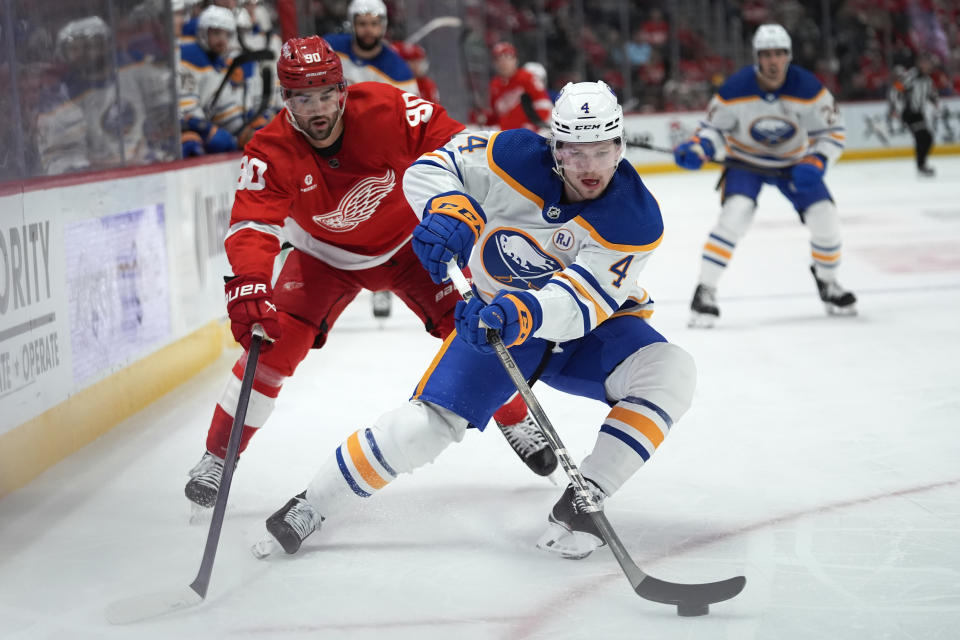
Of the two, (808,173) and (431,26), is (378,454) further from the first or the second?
(431,26)

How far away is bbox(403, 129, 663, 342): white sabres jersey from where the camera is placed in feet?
7.26

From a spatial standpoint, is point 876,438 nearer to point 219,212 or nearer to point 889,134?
point 219,212

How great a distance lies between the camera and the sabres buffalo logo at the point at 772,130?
509 centimetres

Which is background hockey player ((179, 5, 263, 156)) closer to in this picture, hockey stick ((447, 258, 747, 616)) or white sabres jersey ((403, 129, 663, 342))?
white sabres jersey ((403, 129, 663, 342))

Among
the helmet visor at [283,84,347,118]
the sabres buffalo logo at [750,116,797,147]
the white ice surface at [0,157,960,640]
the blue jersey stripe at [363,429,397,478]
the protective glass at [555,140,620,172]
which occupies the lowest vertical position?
the white ice surface at [0,157,960,640]

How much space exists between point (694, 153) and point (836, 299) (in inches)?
36.1

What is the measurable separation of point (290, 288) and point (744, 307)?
3.11 metres

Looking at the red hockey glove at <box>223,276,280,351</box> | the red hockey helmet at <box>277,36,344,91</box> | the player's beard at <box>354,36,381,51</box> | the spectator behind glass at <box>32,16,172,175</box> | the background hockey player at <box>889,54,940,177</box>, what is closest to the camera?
the red hockey glove at <box>223,276,280,351</box>

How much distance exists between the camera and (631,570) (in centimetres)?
205

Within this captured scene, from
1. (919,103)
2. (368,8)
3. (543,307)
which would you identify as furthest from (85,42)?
(919,103)

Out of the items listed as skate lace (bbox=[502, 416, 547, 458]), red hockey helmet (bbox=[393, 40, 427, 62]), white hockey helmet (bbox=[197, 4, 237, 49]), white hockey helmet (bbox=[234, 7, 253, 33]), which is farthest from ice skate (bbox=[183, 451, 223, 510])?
red hockey helmet (bbox=[393, 40, 427, 62])

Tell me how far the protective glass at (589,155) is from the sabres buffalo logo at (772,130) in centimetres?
311

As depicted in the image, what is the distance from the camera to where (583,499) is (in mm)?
2143

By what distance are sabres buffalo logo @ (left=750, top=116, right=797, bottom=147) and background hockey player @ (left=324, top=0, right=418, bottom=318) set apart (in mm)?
1777
